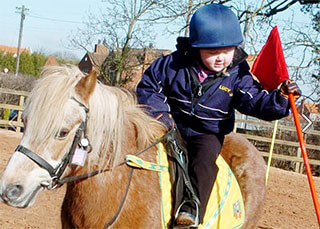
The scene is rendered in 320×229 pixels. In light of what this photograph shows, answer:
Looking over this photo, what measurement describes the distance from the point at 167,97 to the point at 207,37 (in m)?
0.53

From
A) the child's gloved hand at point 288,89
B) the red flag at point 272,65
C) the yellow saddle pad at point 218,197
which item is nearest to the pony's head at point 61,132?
the yellow saddle pad at point 218,197

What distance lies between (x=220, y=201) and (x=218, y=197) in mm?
37

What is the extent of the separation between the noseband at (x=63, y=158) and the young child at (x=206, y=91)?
77 cm

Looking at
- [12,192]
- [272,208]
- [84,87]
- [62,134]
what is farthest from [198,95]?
[272,208]

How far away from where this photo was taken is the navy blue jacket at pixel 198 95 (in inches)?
127

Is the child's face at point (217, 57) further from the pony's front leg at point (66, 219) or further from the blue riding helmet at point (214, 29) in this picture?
the pony's front leg at point (66, 219)

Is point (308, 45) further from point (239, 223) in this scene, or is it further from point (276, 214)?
point (239, 223)

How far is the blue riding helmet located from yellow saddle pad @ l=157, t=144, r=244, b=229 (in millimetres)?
734

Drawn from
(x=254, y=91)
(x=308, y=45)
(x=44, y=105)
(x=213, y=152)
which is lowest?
(x=213, y=152)

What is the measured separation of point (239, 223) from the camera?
3.60 m

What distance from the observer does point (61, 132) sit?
2.54 metres

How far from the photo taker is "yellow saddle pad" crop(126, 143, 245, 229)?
2.96m

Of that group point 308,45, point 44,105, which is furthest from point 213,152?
point 308,45

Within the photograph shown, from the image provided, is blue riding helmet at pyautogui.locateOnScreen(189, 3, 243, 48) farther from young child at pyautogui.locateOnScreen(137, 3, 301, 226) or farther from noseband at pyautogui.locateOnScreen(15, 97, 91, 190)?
noseband at pyautogui.locateOnScreen(15, 97, 91, 190)
